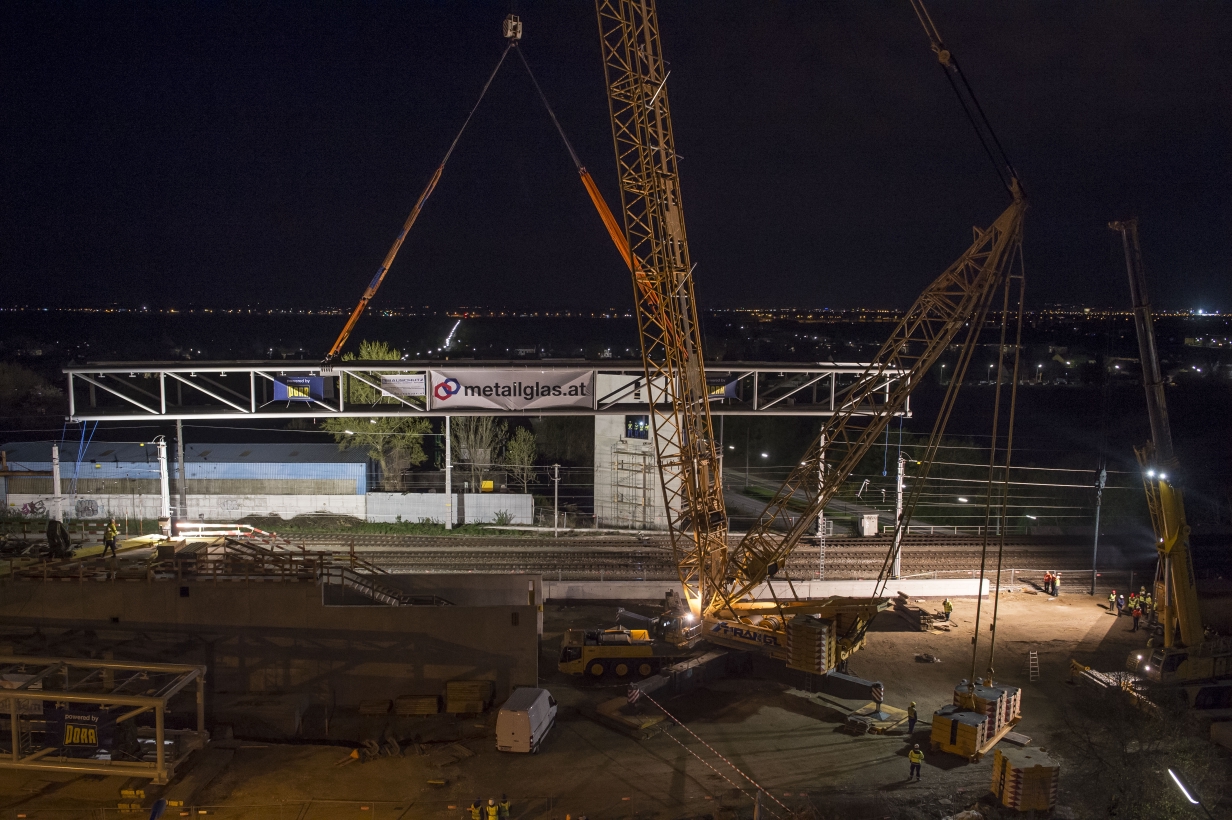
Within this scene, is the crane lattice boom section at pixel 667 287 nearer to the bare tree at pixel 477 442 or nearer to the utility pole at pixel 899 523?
the utility pole at pixel 899 523

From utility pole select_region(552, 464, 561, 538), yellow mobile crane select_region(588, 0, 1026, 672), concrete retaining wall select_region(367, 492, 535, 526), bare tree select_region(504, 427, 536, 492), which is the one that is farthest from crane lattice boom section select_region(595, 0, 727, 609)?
bare tree select_region(504, 427, 536, 492)

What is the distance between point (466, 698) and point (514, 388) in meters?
10.3

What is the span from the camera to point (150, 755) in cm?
1205

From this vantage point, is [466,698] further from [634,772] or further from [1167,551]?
[1167,551]

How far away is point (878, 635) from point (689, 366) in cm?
890

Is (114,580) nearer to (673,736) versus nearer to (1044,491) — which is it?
(673,736)

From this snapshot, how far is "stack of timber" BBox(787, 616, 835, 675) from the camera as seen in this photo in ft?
52.1

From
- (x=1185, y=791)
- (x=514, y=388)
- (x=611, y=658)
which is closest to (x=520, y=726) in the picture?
(x=611, y=658)

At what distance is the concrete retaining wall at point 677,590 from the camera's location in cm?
2292

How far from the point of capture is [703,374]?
61.6 feet

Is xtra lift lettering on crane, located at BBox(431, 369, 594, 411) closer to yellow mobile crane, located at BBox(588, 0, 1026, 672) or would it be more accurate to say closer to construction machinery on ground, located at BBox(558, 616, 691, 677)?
yellow mobile crane, located at BBox(588, 0, 1026, 672)

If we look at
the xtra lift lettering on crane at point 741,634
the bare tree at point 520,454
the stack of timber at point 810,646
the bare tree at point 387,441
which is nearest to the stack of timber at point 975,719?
the stack of timber at point 810,646

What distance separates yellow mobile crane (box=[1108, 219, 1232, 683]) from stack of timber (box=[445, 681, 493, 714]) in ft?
46.2

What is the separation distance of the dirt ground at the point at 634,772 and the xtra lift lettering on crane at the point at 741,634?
835 millimetres
